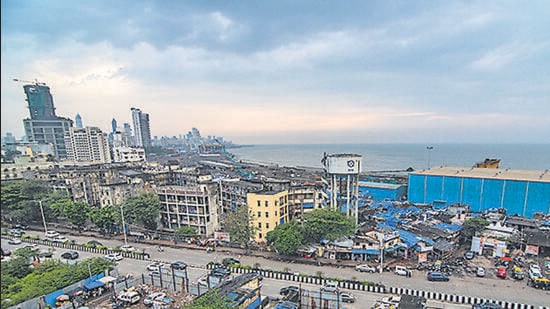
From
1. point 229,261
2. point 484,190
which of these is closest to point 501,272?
point 229,261

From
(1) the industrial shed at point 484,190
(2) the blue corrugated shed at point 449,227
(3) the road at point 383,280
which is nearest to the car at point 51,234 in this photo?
(3) the road at point 383,280

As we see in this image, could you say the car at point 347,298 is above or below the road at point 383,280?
above

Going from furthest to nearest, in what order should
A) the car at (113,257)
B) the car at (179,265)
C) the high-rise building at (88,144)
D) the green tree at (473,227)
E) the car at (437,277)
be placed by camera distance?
the high-rise building at (88,144)
the green tree at (473,227)
the car at (113,257)
the car at (179,265)
the car at (437,277)

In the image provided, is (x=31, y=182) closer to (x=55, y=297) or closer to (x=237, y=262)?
(x=55, y=297)

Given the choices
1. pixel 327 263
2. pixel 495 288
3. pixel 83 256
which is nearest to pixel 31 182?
pixel 83 256

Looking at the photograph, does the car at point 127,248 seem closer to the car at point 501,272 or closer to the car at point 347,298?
the car at point 347,298

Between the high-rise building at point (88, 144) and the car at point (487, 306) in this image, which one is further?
the high-rise building at point (88, 144)
